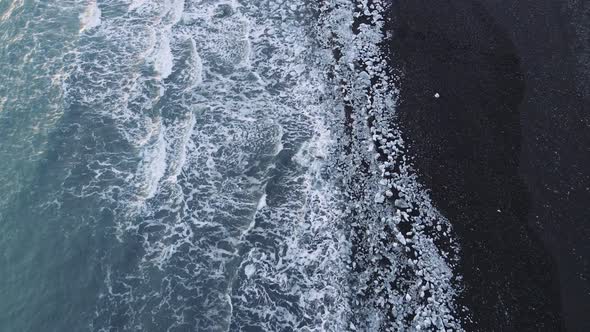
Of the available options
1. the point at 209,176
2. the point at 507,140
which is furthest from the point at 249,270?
the point at 507,140

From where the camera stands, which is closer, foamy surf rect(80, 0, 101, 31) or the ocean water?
the ocean water

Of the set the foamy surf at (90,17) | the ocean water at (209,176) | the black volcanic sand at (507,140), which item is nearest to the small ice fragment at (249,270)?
the ocean water at (209,176)

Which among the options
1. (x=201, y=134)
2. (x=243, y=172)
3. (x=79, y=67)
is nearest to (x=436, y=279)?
(x=243, y=172)

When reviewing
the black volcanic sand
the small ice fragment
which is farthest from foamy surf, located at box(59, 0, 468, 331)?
the black volcanic sand

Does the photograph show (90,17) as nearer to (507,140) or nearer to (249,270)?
(249,270)

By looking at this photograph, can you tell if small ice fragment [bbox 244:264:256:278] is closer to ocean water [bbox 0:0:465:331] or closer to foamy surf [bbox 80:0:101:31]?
ocean water [bbox 0:0:465:331]

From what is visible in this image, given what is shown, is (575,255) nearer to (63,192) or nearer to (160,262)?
(160,262)

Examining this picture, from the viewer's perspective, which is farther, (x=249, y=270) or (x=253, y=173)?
(x=253, y=173)
